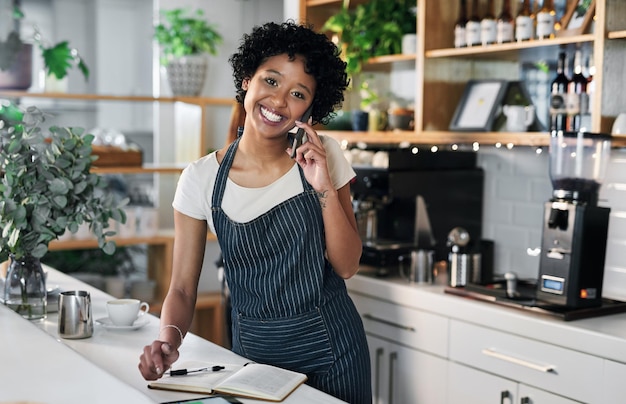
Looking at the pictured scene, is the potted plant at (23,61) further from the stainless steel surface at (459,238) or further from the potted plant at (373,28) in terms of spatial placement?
the stainless steel surface at (459,238)

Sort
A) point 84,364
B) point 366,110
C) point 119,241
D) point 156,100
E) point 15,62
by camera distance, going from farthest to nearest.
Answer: point 156,100
point 119,241
point 15,62
point 366,110
point 84,364

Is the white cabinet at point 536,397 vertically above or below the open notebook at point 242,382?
below

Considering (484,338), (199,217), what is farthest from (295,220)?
(484,338)

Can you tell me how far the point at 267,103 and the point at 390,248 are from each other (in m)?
1.61

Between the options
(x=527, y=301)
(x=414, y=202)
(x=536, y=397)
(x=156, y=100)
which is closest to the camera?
(x=536, y=397)

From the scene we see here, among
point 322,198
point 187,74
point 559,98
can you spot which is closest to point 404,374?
point 559,98

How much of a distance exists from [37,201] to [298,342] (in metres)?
0.85

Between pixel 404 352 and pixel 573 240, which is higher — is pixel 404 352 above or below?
below

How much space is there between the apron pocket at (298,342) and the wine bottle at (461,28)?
1.80 metres

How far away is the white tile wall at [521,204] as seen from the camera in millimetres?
3441

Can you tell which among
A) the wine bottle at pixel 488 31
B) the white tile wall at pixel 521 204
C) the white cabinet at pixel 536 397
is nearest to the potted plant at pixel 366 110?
the white tile wall at pixel 521 204

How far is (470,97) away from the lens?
3824mm

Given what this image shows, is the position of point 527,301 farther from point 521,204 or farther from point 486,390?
point 521,204

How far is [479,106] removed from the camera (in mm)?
3734
